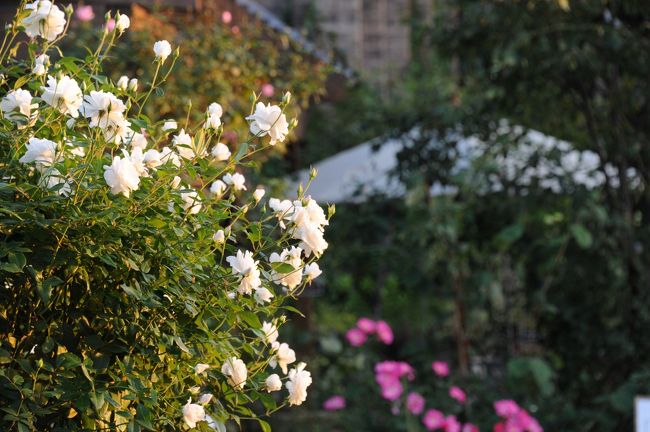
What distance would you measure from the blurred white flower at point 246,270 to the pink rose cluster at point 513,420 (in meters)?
3.44

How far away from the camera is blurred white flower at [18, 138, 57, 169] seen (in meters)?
1.93

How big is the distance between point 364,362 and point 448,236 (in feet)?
2.94

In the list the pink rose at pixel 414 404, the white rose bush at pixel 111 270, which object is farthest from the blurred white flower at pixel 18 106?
the pink rose at pixel 414 404

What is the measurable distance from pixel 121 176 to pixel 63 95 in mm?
206

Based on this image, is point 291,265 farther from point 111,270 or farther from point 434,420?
point 434,420

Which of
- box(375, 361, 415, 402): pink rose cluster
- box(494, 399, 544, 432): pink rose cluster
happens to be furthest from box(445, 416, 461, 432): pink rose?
box(375, 361, 415, 402): pink rose cluster

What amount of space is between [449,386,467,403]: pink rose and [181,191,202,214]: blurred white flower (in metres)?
3.56

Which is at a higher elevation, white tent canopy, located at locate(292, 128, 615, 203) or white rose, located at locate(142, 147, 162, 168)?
white rose, located at locate(142, 147, 162, 168)

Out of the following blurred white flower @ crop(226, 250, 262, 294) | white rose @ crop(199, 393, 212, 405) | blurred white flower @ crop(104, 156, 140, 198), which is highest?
blurred white flower @ crop(104, 156, 140, 198)

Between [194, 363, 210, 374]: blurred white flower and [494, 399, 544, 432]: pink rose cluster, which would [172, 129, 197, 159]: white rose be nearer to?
[194, 363, 210, 374]: blurred white flower

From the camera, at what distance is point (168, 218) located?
6.69ft

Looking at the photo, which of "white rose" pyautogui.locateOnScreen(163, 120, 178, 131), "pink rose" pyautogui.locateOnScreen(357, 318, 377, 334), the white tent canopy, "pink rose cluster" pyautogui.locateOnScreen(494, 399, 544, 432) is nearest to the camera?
"white rose" pyautogui.locateOnScreen(163, 120, 178, 131)

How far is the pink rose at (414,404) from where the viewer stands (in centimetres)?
548

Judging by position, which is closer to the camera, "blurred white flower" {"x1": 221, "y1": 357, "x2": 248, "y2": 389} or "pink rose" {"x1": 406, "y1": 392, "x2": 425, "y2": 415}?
"blurred white flower" {"x1": 221, "y1": 357, "x2": 248, "y2": 389}
